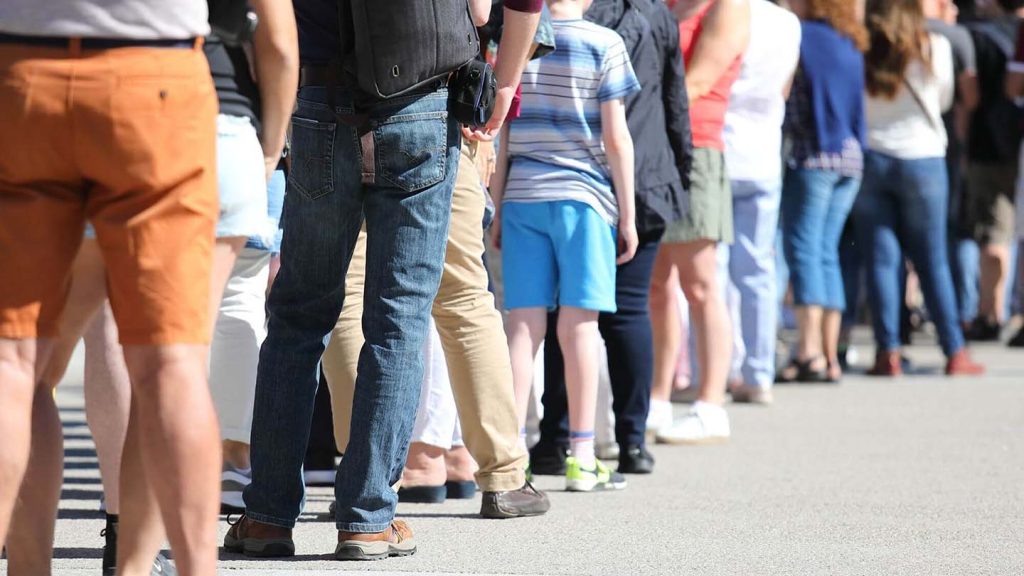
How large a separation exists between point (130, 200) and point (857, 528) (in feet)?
9.50

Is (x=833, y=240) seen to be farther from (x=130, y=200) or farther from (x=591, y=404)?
(x=130, y=200)

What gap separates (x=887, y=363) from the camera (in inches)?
429

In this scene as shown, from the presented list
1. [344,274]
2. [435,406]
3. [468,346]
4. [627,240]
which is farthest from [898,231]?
[344,274]

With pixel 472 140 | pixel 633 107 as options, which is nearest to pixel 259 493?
pixel 472 140

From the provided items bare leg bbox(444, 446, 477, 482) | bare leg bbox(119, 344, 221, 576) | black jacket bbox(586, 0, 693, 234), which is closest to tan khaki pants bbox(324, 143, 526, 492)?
bare leg bbox(444, 446, 477, 482)

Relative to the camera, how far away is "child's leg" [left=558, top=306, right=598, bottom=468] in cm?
614

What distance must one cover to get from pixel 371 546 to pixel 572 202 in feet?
6.23

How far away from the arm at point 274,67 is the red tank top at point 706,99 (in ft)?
14.1

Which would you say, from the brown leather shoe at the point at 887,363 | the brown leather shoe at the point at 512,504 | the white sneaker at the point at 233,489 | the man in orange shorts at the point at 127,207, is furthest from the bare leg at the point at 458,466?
the brown leather shoe at the point at 887,363

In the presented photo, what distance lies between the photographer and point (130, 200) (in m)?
3.19

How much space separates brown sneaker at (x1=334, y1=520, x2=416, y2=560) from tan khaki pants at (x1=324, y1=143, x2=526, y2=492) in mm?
730

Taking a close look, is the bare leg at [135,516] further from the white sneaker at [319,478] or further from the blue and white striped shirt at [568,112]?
the blue and white striped shirt at [568,112]

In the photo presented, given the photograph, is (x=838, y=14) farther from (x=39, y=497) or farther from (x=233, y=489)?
(x=39, y=497)

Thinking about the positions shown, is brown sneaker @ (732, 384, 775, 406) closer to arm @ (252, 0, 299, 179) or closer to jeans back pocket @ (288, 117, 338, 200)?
jeans back pocket @ (288, 117, 338, 200)
